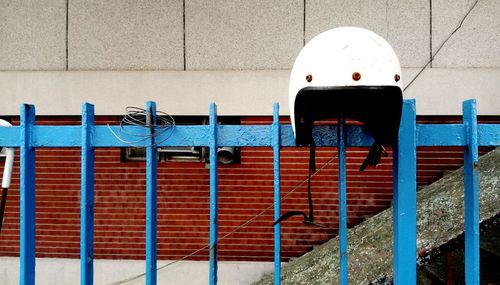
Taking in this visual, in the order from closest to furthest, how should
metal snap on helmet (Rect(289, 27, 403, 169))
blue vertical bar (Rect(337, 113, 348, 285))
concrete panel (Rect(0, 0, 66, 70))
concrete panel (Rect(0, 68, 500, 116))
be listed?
metal snap on helmet (Rect(289, 27, 403, 169)) < blue vertical bar (Rect(337, 113, 348, 285)) < concrete panel (Rect(0, 68, 500, 116)) < concrete panel (Rect(0, 0, 66, 70))

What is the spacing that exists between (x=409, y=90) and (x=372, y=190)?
4.10 ft

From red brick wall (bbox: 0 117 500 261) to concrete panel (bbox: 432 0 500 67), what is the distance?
73 cm

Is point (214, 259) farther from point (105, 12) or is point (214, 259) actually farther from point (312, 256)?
point (105, 12)

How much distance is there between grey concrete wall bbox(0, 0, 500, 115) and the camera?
4.28 meters

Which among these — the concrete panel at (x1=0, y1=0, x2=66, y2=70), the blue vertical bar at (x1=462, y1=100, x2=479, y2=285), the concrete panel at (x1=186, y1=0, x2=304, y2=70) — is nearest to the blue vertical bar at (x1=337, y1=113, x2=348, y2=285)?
the blue vertical bar at (x1=462, y1=100, x2=479, y2=285)

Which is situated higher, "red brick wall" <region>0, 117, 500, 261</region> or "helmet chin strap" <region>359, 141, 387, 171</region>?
"helmet chin strap" <region>359, 141, 387, 171</region>

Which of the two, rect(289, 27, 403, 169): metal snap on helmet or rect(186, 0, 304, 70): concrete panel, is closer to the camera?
rect(289, 27, 403, 169): metal snap on helmet

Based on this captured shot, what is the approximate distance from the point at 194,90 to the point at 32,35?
2164 mm

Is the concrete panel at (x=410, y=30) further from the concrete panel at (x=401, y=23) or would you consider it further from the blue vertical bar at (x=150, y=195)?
the blue vertical bar at (x=150, y=195)

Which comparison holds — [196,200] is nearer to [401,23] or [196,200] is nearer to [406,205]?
[406,205]

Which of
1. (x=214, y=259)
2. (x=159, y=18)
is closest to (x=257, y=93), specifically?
(x=159, y=18)

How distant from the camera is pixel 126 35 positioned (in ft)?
14.7

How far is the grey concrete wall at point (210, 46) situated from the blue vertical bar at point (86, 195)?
2.64 m

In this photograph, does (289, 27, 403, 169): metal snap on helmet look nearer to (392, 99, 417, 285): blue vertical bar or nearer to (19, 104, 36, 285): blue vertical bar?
(392, 99, 417, 285): blue vertical bar
